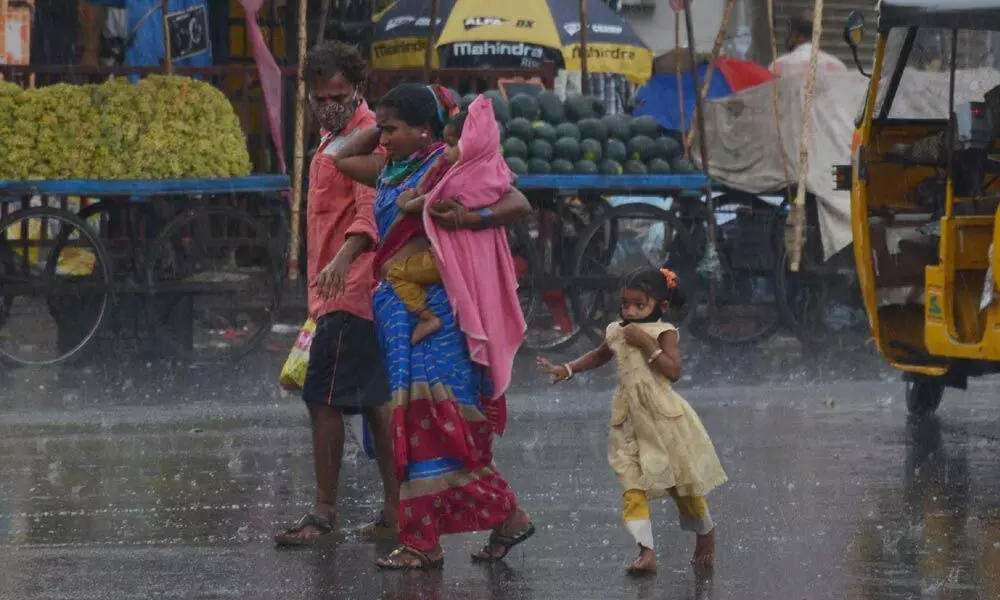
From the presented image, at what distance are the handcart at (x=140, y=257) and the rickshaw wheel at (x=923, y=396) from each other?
4922 mm

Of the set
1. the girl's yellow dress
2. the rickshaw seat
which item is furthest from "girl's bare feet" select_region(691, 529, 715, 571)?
the rickshaw seat

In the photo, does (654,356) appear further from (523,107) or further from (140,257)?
(523,107)

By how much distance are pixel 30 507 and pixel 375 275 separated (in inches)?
74.4

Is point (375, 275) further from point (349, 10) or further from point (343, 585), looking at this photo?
point (349, 10)

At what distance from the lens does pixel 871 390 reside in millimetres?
12031

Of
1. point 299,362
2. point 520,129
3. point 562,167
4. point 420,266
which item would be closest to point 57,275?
point 520,129

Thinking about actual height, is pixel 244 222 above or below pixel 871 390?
above

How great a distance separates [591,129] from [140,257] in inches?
133

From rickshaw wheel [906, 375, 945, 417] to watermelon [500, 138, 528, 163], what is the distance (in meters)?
4.02

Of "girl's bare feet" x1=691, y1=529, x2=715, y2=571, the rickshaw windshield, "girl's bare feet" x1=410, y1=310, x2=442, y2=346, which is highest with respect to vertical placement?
the rickshaw windshield

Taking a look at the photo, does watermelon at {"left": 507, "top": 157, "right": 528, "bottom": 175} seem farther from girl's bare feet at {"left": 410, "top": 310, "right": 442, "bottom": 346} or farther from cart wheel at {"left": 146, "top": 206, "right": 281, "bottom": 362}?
girl's bare feet at {"left": 410, "top": 310, "right": 442, "bottom": 346}

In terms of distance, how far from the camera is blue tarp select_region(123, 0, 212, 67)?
1623 cm

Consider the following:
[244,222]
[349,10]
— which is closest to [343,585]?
[244,222]

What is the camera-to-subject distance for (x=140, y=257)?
13133 mm
